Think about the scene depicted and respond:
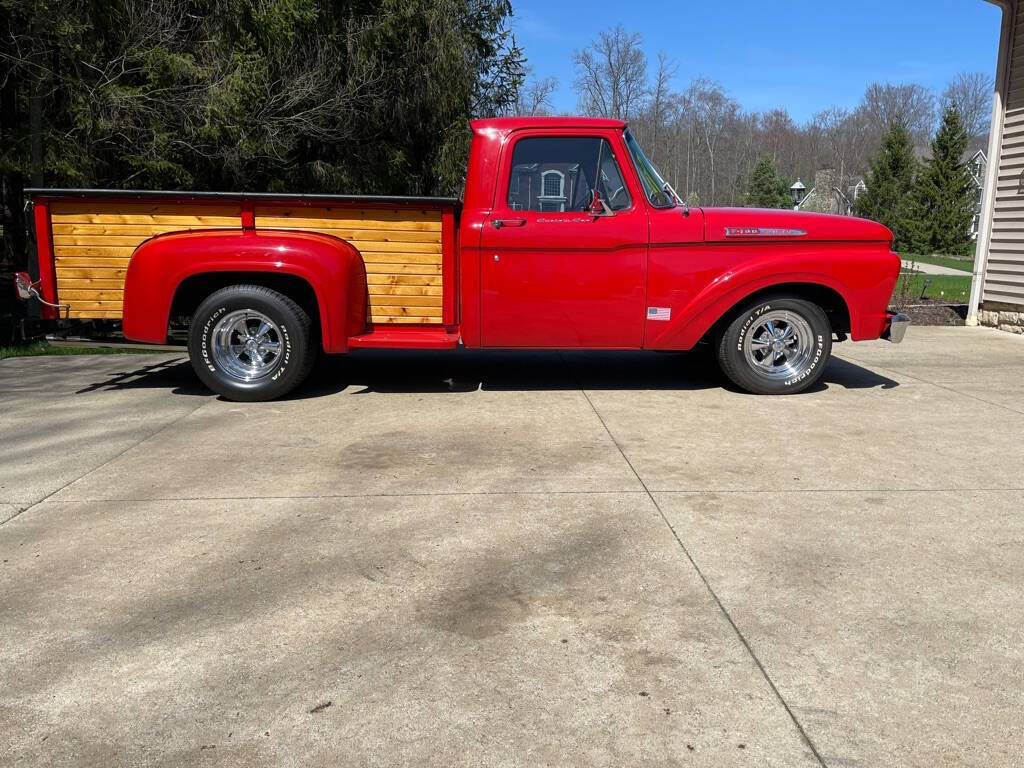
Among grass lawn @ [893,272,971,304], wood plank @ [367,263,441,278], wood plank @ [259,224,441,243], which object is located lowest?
grass lawn @ [893,272,971,304]

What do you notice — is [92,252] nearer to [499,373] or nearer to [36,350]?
[499,373]

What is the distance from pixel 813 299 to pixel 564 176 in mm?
2271

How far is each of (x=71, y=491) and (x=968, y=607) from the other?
4.31 m

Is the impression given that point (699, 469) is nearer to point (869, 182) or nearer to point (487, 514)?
point (487, 514)

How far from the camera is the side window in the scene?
623 cm

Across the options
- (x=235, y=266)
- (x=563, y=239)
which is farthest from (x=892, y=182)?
(x=235, y=266)

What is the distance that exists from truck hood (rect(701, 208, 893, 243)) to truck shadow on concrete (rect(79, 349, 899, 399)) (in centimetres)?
131

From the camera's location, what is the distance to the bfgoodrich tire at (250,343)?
618cm

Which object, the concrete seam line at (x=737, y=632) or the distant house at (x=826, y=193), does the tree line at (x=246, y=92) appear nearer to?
the concrete seam line at (x=737, y=632)

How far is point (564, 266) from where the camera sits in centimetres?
622

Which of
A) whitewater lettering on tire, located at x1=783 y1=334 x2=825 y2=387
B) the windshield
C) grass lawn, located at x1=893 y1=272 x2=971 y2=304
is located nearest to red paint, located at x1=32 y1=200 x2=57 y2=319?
the windshield

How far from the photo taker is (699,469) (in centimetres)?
480

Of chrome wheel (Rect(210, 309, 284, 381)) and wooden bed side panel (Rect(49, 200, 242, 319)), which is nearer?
wooden bed side panel (Rect(49, 200, 242, 319))

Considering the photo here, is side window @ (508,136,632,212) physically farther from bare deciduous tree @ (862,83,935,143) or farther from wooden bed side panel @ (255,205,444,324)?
bare deciduous tree @ (862,83,935,143)
